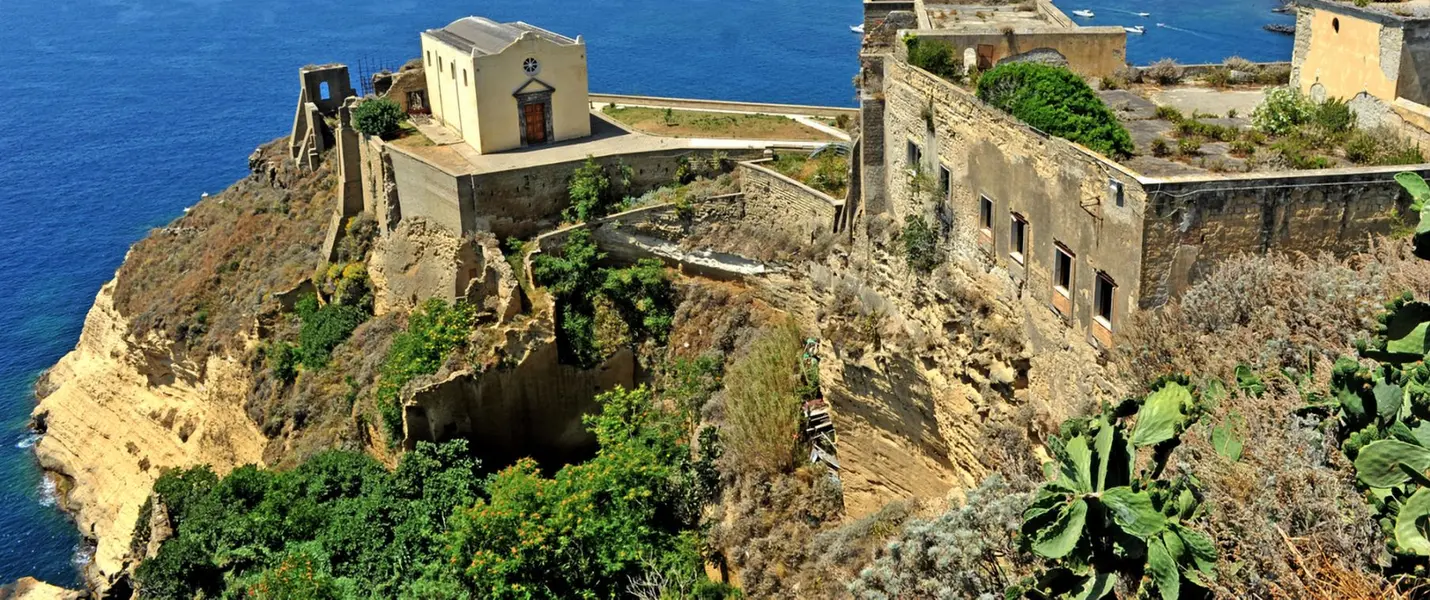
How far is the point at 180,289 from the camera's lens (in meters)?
43.2

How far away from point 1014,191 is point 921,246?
3.52m

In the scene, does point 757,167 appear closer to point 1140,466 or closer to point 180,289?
point 1140,466

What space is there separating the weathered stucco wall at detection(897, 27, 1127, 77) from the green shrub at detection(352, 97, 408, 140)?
19.0 m

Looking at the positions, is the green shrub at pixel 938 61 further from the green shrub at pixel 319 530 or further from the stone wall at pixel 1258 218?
the green shrub at pixel 319 530

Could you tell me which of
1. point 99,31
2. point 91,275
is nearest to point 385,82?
point 91,275

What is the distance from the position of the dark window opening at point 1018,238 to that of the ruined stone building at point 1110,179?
24 mm

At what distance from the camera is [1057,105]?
1691 cm

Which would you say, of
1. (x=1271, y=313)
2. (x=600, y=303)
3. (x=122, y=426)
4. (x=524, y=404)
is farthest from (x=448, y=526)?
(x=122, y=426)

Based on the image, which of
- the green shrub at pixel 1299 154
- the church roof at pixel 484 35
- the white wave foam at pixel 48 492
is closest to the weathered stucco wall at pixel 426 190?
the church roof at pixel 484 35

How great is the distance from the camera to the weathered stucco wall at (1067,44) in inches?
856

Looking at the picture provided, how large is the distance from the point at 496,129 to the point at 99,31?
81.4 m

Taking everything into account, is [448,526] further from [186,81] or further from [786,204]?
[186,81]

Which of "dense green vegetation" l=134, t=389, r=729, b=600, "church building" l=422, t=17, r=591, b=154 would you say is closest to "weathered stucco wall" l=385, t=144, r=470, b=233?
"church building" l=422, t=17, r=591, b=154

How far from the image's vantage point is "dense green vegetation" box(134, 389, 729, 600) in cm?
2394
